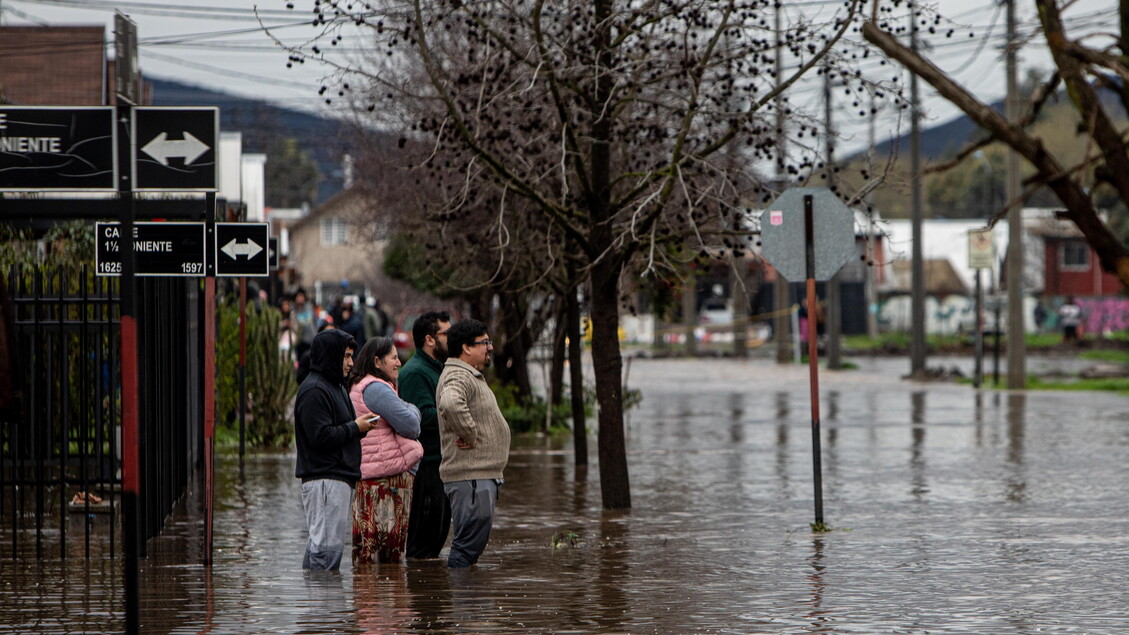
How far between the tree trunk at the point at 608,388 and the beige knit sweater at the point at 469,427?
338 cm

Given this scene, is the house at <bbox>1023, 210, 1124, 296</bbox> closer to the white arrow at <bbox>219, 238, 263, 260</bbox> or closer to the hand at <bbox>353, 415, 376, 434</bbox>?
the white arrow at <bbox>219, 238, 263, 260</bbox>

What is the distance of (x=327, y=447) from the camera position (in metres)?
10.1

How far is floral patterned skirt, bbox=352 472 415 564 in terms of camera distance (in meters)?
10.6

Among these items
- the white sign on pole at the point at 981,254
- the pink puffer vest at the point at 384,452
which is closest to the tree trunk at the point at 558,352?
the pink puffer vest at the point at 384,452

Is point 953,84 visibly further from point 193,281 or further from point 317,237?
point 317,237

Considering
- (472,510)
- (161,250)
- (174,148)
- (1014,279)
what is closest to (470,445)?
(472,510)

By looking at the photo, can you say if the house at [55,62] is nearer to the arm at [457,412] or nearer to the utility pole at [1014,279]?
the utility pole at [1014,279]

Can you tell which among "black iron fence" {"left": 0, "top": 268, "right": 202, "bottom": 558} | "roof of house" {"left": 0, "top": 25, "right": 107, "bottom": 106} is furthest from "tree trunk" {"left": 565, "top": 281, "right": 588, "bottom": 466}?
"roof of house" {"left": 0, "top": 25, "right": 107, "bottom": 106}

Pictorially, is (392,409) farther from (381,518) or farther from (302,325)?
(302,325)

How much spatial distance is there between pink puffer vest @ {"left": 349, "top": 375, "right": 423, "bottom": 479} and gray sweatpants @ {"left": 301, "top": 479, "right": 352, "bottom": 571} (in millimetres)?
295

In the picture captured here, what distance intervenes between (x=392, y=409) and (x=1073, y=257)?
81.5 metres

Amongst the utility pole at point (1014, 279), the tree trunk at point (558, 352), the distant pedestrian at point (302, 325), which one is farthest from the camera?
the utility pole at point (1014, 279)

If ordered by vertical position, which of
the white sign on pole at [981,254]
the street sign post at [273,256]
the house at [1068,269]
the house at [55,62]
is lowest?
the street sign post at [273,256]

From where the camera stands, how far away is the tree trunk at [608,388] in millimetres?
13609
